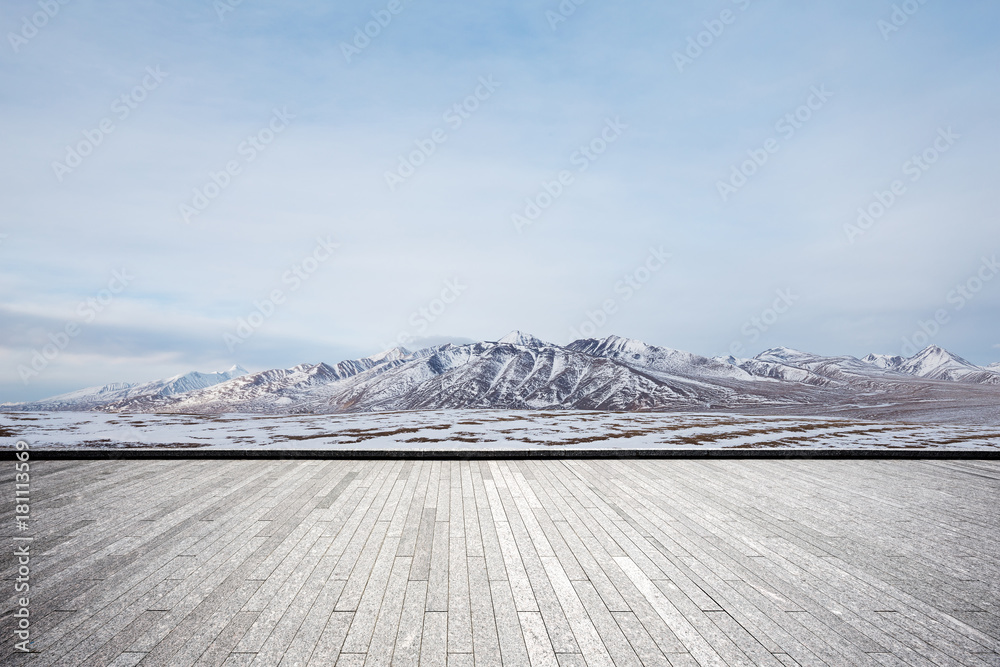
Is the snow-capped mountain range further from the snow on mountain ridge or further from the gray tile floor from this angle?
the gray tile floor

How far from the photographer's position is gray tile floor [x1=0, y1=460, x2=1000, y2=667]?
2.91 metres

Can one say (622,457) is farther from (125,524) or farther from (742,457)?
(125,524)

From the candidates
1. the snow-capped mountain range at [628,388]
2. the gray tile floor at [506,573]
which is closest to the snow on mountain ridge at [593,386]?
the snow-capped mountain range at [628,388]

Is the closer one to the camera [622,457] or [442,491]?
[442,491]

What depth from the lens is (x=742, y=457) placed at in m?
9.40

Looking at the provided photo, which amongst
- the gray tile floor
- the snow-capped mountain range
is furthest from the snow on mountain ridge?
the gray tile floor

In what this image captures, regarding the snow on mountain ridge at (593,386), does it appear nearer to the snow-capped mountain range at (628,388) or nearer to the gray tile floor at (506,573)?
the snow-capped mountain range at (628,388)

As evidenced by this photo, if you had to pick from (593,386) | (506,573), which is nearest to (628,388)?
(593,386)

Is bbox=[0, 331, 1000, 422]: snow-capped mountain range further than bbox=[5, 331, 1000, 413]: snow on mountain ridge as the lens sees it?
No

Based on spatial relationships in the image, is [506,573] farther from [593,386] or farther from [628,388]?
[593,386]

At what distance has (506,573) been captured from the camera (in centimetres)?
395

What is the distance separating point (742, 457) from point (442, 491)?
620 cm

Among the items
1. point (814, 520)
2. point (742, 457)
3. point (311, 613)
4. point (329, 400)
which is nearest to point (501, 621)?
point (311, 613)

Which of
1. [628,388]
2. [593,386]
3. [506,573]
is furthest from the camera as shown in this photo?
[593,386]
